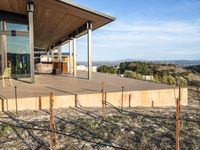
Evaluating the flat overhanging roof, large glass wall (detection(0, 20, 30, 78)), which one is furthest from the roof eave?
large glass wall (detection(0, 20, 30, 78))

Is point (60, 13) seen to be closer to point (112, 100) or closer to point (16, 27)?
point (16, 27)

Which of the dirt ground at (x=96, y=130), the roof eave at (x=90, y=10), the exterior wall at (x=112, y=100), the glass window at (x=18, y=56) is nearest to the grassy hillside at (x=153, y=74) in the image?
the roof eave at (x=90, y=10)

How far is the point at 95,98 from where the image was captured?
22.4 feet

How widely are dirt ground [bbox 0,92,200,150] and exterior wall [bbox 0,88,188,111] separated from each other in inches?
12.7

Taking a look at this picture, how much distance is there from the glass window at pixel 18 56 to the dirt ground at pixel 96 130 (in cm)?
555

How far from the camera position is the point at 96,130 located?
15.5ft

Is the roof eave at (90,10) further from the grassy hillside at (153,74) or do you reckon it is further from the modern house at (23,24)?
the grassy hillside at (153,74)

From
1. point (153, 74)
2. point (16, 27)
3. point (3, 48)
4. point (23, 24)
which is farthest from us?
point (153, 74)

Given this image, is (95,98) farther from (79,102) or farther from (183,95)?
(183,95)

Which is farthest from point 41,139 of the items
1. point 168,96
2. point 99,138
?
point 168,96

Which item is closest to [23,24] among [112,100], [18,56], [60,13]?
[18,56]

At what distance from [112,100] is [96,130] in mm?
2285

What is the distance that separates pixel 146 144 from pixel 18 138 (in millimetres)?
2108

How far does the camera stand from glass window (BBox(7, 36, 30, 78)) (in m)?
10.8
